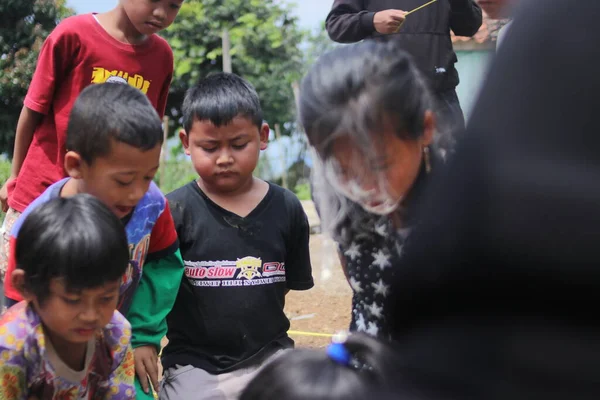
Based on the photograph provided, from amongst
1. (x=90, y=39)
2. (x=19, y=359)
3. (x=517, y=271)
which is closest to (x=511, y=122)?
(x=517, y=271)

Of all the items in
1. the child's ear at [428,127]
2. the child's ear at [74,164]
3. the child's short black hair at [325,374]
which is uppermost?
the child's ear at [428,127]

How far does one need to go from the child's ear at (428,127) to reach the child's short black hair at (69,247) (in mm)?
960

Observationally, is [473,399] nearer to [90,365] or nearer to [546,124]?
[546,124]

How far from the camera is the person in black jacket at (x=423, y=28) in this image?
11.3 feet

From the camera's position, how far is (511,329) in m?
0.86

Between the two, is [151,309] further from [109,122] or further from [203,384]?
[109,122]

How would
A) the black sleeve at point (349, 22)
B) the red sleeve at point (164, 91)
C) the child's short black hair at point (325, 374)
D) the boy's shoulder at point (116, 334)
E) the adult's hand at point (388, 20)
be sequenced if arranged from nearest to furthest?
the child's short black hair at point (325, 374) → the boy's shoulder at point (116, 334) → the red sleeve at point (164, 91) → the adult's hand at point (388, 20) → the black sleeve at point (349, 22)

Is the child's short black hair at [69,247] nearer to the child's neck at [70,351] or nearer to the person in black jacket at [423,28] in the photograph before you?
the child's neck at [70,351]

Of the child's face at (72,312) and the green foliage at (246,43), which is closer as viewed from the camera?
the child's face at (72,312)

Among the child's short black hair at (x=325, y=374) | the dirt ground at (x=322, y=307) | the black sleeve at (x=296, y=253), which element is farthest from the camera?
the dirt ground at (x=322, y=307)

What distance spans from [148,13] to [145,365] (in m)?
1.33

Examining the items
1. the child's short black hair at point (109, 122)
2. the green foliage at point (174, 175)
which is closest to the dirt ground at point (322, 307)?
the child's short black hair at point (109, 122)

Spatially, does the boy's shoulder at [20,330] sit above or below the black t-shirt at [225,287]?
above

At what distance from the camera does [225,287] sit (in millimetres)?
2811
